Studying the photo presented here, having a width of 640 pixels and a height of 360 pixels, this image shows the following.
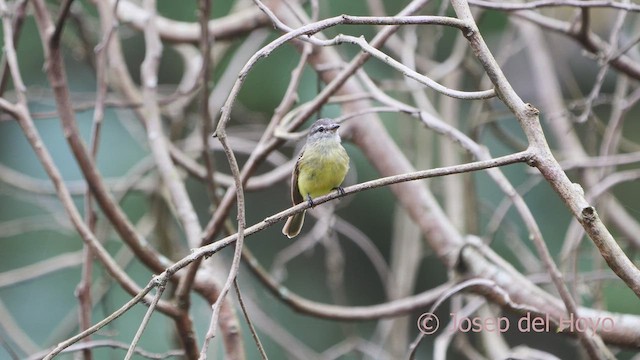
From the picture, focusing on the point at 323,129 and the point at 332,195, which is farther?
the point at 323,129

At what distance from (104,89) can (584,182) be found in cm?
218

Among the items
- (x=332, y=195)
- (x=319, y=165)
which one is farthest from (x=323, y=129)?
(x=332, y=195)

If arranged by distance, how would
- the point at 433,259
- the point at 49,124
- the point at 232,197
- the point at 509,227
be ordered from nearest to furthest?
the point at 232,197 < the point at 509,227 < the point at 49,124 < the point at 433,259

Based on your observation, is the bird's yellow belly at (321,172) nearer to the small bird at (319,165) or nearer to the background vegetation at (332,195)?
the small bird at (319,165)

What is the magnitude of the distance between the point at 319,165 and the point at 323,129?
15 cm

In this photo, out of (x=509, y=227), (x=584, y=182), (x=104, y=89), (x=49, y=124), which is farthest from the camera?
(x=49, y=124)

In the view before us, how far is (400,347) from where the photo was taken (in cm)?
422

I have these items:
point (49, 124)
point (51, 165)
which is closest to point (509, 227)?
point (51, 165)

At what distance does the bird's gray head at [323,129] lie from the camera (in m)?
3.32

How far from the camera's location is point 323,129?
3.38 m

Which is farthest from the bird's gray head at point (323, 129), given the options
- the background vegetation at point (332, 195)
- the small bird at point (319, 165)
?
the background vegetation at point (332, 195)

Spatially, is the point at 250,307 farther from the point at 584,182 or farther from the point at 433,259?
the point at 433,259

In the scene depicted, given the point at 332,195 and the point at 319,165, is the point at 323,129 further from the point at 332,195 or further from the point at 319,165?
the point at 332,195

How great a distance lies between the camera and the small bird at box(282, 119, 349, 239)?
11.0 ft
